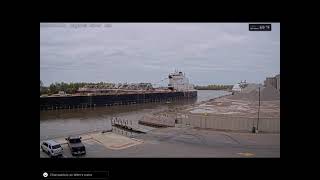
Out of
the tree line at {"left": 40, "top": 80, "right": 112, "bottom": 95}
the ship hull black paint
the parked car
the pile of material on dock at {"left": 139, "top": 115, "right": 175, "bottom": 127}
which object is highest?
the tree line at {"left": 40, "top": 80, "right": 112, "bottom": 95}

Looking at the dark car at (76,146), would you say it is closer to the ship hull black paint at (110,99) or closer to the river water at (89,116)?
the river water at (89,116)

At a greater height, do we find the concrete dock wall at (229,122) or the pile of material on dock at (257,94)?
the pile of material on dock at (257,94)

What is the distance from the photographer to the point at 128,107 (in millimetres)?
2459

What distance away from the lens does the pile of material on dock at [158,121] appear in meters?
2.37

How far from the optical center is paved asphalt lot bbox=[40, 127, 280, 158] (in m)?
2.21

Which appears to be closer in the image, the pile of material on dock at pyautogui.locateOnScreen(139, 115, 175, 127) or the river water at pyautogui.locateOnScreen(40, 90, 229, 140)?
the river water at pyautogui.locateOnScreen(40, 90, 229, 140)

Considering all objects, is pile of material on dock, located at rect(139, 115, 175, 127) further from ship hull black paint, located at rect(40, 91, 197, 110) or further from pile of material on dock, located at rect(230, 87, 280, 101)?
pile of material on dock, located at rect(230, 87, 280, 101)

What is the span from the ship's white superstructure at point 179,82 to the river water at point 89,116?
0.31 ft

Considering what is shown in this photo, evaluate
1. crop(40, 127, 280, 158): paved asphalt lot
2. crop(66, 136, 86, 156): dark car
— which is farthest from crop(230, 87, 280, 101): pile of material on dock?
crop(66, 136, 86, 156): dark car

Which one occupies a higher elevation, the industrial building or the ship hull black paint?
the industrial building

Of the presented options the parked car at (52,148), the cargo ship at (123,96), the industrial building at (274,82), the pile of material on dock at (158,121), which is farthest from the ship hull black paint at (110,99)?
the industrial building at (274,82)

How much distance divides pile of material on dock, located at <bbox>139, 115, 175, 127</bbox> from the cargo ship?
0.12m
